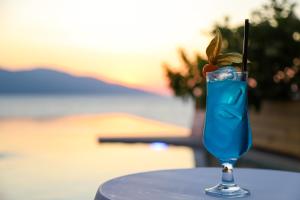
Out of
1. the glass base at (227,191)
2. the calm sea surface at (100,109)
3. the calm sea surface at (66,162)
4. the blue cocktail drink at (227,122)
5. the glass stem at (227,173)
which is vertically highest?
the blue cocktail drink at (227,122)

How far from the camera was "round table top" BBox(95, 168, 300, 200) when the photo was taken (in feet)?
5.04

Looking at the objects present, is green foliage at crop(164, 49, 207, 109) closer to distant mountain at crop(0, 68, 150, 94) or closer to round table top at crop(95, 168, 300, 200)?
round table top at crop(95, 168, 300, 200)

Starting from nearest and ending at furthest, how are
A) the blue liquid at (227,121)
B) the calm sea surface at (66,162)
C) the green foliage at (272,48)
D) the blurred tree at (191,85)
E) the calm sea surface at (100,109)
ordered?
the blue liquid at (227,121), the calm sea surface at (66,162), the green foliage at (272,48), the blurred tree at (191,85), the calm sea surface at (100,109)

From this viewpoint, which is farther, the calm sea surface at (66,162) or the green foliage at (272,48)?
the green foliage at (272,48)

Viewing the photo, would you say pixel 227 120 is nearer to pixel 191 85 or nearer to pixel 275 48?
pixel 275 48

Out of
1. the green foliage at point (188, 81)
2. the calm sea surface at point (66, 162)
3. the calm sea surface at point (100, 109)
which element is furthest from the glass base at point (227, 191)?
the calm sea surface at point (100, 109)

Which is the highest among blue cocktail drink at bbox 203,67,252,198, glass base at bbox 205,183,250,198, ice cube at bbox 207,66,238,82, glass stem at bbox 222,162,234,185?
ice cube at bbox 207,66,238,82

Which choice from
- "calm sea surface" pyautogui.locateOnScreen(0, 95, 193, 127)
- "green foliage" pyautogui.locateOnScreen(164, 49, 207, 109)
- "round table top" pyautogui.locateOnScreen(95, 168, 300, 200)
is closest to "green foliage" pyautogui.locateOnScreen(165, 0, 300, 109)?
"green foliage" pyautogui.locateOnScreen(164, 49, 207, 109)

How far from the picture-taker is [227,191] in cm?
156

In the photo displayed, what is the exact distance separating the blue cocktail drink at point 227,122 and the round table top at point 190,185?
77 millimetres

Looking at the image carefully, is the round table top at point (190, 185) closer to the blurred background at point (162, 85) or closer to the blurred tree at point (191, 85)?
the blurred background at point (162, 85)

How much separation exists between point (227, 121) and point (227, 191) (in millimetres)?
201

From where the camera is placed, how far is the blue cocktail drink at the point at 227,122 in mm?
1532

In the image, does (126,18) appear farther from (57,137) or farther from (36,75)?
(36,75)
